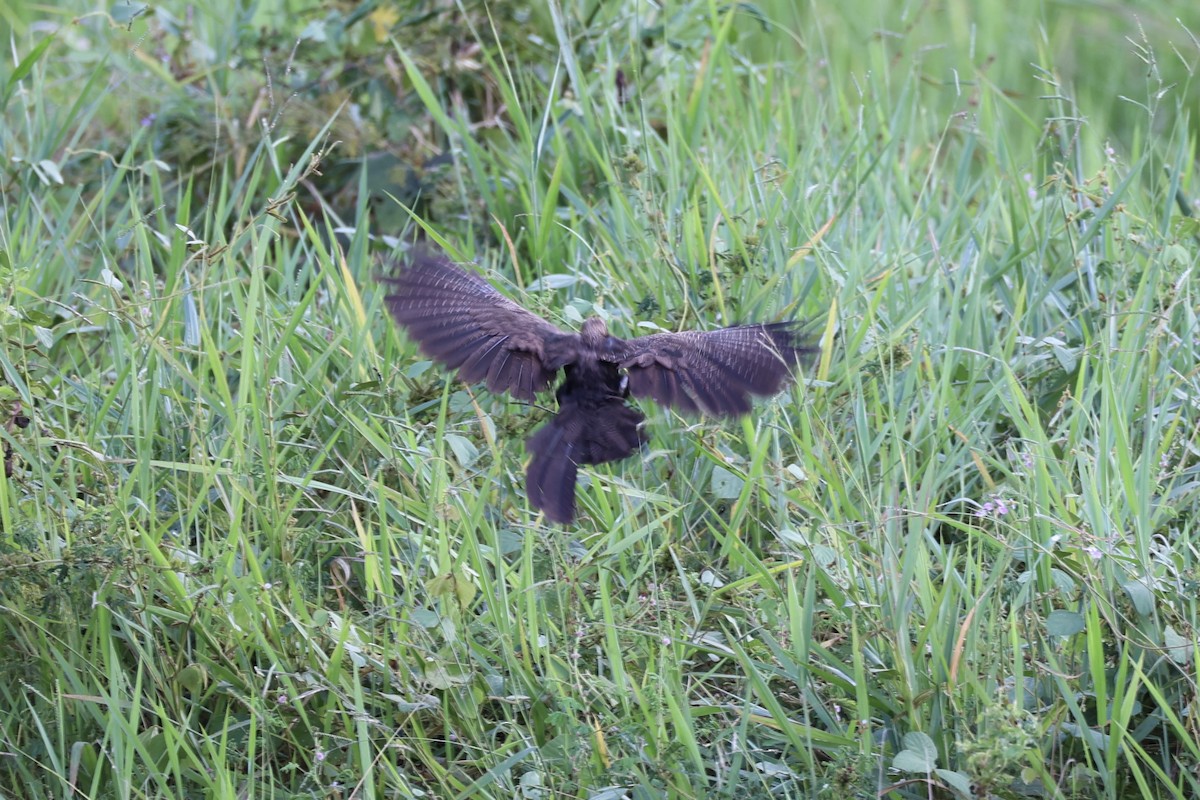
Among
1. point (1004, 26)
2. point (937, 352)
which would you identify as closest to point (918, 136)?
point (1004, 26)

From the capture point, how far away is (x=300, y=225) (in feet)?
13.7

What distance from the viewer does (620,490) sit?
270cm

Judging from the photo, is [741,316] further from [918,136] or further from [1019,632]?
[918,136]

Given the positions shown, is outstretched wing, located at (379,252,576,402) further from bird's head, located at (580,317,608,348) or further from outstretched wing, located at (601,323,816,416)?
→ outstretched wing, located at (601,323,816,416)

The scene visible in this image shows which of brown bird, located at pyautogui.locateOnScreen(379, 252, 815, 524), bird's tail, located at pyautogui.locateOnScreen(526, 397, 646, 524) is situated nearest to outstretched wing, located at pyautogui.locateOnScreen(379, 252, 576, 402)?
brown bird, located at pyautogui.locateOnScreen(379, 252, 815, 524)

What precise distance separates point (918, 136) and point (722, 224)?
129cm

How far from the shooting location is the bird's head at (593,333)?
2.82 m

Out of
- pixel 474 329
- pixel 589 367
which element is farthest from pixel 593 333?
pixel 474 329

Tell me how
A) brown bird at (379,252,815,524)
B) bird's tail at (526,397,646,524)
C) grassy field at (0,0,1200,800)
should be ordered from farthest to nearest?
brown bird at (379,252,815,524)
bird's tail at (526,397,646,524)
grassy field at (0,0,1200,800)

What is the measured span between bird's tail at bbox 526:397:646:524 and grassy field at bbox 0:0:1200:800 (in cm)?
8

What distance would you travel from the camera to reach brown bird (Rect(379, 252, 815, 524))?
8.84 feet

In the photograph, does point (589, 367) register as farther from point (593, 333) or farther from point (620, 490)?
point (620, 490)

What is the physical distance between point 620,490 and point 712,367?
1.09 feet

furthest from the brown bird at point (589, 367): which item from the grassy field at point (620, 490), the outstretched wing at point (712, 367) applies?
the grassy field at point (620, 490)
